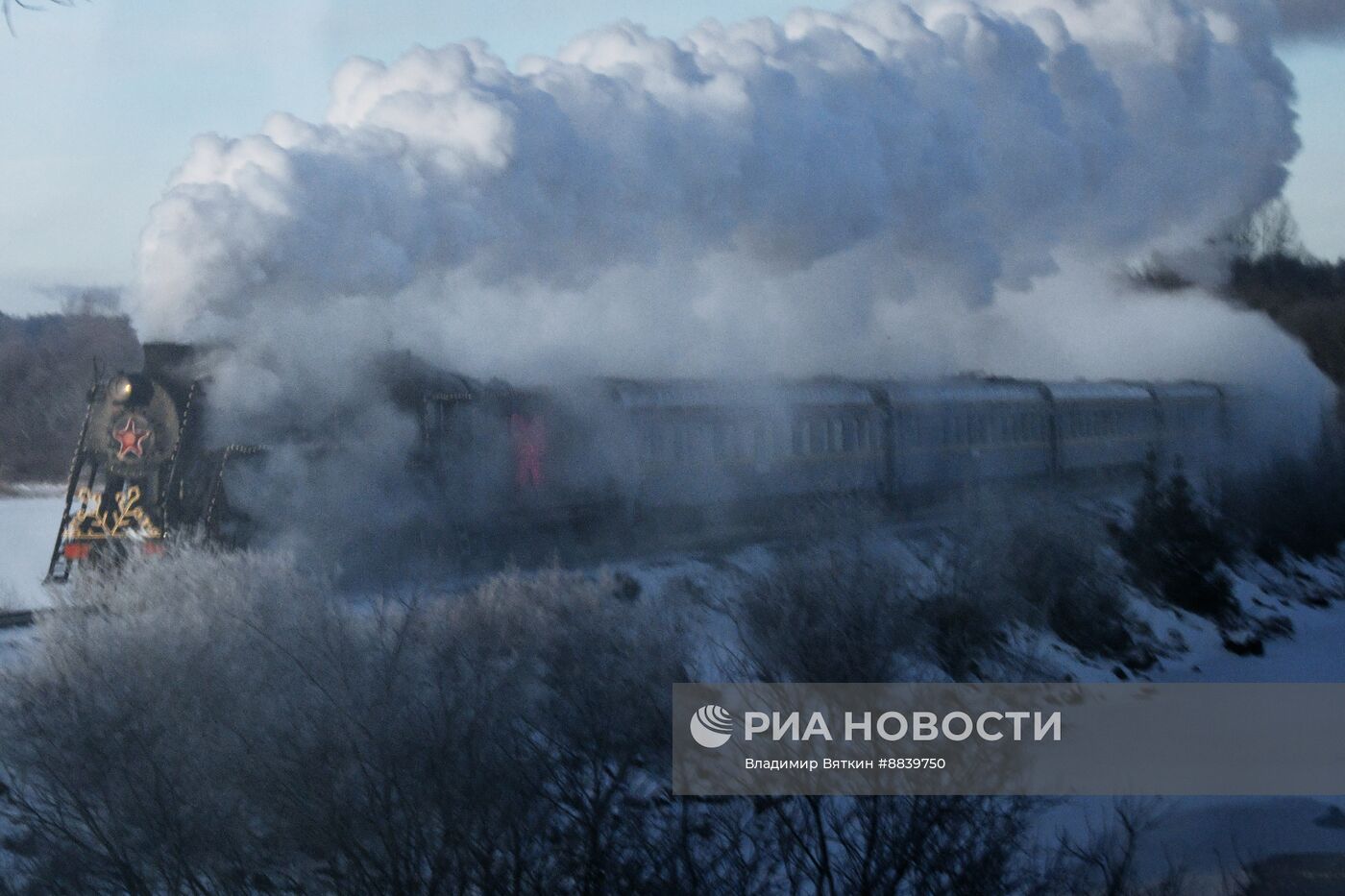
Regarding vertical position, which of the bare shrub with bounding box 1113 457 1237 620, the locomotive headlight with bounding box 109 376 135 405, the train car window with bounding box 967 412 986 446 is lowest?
the locomotive headlight with bounding box 109 376 135 405

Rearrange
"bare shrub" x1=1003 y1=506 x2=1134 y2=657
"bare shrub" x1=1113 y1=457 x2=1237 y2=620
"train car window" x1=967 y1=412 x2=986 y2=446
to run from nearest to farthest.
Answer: "bare shrub" x1=1003 y1=506 x2=1134 y2=657
"bare shrub" x1=1113 y1=457 x2=1237 y2=620
"train car window" x1=967 y1=412 x2=986 y2=446

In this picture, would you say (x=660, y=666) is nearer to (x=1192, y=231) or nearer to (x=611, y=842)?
(x=611, y=842)

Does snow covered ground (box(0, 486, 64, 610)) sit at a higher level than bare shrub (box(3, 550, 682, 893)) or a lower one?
higher

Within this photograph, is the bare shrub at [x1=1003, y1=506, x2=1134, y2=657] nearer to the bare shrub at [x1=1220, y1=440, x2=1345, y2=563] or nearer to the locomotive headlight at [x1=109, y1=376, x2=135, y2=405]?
the bare shrub at [x1=1220, y1=440, x2=1345, y2=563]

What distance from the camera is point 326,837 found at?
30.0 feet

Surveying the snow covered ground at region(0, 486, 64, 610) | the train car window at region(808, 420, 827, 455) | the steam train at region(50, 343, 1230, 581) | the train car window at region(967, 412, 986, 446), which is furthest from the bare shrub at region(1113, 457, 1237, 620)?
the snow covered ground at region(0, 486, 64, 610)

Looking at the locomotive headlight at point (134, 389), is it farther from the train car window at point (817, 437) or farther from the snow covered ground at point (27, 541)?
the train car window at point (817, 437)

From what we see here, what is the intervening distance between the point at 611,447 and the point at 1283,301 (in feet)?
137

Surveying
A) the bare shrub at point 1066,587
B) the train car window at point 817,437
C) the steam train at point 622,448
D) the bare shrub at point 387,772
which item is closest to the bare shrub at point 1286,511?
the steam train at point 622,448

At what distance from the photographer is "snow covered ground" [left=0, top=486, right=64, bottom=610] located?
15562mm

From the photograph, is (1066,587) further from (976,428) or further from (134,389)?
(134,389)

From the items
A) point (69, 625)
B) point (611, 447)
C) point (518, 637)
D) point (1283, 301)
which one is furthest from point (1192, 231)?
point (69, 625)

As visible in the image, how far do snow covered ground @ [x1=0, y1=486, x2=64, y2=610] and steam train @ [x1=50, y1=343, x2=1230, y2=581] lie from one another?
575 millimetres

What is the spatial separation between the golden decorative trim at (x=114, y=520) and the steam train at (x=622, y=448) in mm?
15
